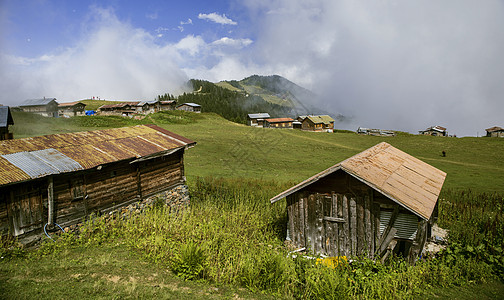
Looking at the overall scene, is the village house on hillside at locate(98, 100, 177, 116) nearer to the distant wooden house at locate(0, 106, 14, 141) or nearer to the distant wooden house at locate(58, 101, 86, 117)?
the distant wooden house at locate(58, 101, 86, 117)

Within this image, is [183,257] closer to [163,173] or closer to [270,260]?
[270,260]

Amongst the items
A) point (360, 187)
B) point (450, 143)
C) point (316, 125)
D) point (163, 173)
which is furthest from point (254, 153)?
point (316, 125)

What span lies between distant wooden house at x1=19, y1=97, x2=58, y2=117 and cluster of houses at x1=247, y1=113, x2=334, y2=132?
2269 inches

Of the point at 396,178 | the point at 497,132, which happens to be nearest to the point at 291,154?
the point at 396,178

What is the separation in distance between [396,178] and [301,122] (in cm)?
8568

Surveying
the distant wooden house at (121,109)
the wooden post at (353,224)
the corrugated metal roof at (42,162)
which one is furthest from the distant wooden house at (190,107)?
the wooden post at (353,224)

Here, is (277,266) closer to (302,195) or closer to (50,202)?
(302,195)

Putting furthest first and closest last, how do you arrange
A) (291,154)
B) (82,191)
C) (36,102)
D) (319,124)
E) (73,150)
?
(319,124) < (36,102) < (291,154) < (73,150) < (82,191)

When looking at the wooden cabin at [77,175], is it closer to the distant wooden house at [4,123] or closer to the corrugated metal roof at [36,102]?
the distant wooden house at [4,123]

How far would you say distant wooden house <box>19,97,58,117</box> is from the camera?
A: 7212cm

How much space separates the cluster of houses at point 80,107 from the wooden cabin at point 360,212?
79342 millimetres

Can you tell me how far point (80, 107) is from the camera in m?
89.9

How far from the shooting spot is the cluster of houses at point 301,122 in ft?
287

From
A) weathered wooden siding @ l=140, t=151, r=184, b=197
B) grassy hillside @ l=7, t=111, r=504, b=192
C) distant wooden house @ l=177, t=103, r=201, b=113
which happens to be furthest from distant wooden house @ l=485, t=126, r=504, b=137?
distant wooden house @ l=177, t=103, r=201, b=113
